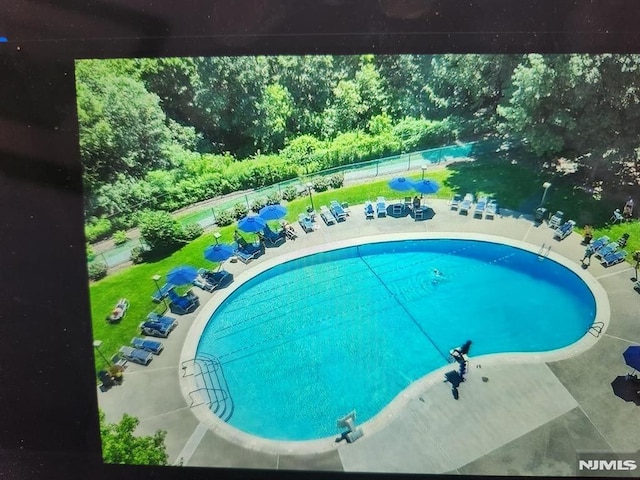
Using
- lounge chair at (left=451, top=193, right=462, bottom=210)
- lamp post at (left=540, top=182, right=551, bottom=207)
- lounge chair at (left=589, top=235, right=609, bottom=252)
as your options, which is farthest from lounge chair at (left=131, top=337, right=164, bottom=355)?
lounge chair at (left=589, top=235, right=609, bottom=252)

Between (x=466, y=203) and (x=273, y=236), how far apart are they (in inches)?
79.1

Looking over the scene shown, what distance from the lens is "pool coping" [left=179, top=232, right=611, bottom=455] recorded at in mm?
4656

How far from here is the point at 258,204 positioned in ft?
15.7

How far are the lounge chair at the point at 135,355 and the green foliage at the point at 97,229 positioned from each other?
1141mm

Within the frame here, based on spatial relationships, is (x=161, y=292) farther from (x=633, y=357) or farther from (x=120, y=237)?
(x=633, y=357)

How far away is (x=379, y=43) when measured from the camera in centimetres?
409

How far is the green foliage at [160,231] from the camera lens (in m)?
4.61

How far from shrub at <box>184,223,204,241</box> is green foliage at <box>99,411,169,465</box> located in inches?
74.3

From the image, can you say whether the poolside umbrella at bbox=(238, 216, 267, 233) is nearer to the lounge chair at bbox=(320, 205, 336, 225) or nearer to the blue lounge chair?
the lounge chair at bbox=(320, 205, 336, 225)

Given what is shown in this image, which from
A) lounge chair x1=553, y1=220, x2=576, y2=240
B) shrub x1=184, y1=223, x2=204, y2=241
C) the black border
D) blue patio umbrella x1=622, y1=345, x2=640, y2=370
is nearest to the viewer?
the black border

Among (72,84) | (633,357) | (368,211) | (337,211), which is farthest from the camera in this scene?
(368,211)

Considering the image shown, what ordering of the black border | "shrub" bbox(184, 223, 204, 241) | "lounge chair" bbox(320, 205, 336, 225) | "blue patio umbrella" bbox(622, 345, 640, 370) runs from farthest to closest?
"lounge chair" bbox(320, 205, 336, 225), "shrub" bbox(184, 223, 204, 241), "blue patio umbrella" bbox(622, 345, 640, 370), the black border

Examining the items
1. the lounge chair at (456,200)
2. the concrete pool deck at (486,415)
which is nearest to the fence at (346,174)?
the lounge chair at (456,200)

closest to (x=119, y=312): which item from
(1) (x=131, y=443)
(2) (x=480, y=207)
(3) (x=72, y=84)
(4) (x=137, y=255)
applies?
(4) (x=137, y=255)
